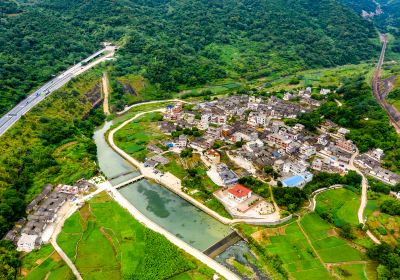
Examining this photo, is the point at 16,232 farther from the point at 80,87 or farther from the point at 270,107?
the point at 270,107

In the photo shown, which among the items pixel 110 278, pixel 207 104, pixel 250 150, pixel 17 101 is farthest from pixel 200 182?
pixel 17 101

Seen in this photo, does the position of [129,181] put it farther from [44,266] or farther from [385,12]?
[385,12]

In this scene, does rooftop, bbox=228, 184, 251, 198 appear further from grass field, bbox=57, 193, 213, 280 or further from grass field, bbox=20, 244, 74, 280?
grass field, bbox=20, 244, 74, 280

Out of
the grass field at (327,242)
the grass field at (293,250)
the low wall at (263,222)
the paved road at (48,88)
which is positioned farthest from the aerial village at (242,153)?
the paved road at (48,88)

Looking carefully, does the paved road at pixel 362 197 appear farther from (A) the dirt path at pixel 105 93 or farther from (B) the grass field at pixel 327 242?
(A) the dirt path at pixel 105 93

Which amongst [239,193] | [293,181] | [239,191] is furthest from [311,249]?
[239,191]

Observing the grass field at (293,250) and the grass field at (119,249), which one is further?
the grass field at (293,250)

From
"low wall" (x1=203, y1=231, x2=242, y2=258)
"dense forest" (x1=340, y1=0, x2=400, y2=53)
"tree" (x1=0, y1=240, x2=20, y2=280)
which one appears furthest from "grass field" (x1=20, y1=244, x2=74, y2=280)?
"dense forest" (x1=340, y1=0, x2=400, y2=53)
